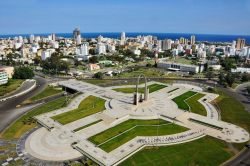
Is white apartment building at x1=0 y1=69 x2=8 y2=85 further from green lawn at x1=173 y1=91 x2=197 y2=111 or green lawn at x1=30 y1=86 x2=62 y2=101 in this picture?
green lawn at x1=173 y1=91 x2=197 y2=111

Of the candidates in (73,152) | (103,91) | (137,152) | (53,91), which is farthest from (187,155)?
(53,91)

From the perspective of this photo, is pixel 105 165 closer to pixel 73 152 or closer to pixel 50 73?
pixel 73 152

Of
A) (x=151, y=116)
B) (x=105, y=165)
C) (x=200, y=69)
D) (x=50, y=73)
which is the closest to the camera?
(x=105, y=165)

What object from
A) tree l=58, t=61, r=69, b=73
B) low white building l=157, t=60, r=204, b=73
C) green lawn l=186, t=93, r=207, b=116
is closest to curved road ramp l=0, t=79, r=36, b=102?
tree l=58, t=61, r=69, b=73

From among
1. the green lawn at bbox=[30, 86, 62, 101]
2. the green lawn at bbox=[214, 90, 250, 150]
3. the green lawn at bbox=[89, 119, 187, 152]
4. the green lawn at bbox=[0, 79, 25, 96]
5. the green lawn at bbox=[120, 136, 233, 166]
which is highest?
the green lawn at bbox=[0, 79, 25, 96]

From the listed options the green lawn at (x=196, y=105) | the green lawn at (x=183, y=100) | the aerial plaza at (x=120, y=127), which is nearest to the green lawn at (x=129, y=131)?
the aerial plaza at (x=120, y=127)

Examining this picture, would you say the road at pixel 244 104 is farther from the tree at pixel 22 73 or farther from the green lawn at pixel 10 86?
the tree at pixel 22 73
